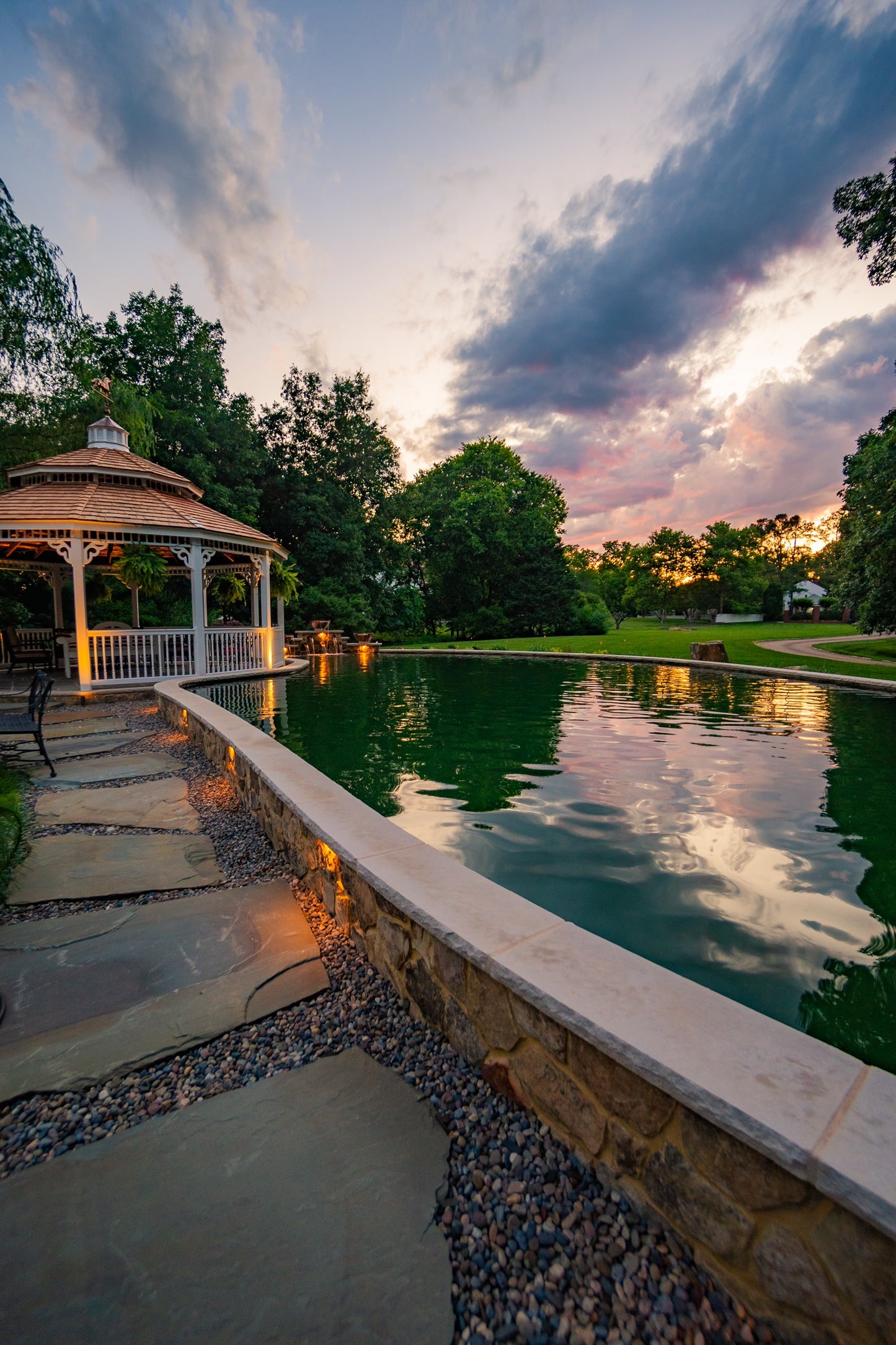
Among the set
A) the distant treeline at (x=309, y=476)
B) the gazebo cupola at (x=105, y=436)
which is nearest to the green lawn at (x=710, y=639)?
the distant treeline at (x=309, y=476)

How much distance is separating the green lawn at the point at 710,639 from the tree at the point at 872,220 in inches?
386

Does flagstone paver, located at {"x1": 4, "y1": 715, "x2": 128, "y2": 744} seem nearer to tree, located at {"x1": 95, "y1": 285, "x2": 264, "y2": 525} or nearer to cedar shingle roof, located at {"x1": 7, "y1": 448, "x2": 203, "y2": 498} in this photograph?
cedar shingle roof, located at {"x1": 7, "y1": 448, "x2": 203, "y2": 498}

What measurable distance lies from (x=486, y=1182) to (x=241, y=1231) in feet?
2.10

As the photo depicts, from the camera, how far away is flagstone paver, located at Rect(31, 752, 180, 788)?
525cm

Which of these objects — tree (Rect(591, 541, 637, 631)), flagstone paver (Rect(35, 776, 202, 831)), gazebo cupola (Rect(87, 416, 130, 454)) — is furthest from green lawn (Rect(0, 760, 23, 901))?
tree (Rect(591, 541, 637, 631))

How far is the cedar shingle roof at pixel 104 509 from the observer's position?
10.4 metres

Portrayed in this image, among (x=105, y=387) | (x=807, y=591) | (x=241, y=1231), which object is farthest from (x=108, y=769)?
(x=807, y=591)

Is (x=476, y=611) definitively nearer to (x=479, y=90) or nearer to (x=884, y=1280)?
(x=479, y=90)

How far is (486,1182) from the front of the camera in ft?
5.00

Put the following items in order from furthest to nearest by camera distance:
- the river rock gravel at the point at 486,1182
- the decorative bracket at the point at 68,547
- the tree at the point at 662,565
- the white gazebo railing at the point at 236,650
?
the tree at the point at 662,565
the white gazebo railing at the point at 236,650
the decorative bracket at the point at 68,547
the river rock gravel at the point at 486,1182

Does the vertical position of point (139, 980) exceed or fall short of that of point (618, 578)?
it falls short

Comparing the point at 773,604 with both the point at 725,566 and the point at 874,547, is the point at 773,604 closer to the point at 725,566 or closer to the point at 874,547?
the point at 725,566

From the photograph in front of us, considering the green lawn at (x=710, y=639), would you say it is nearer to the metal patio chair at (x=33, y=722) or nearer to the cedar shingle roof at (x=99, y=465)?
the cedar shingle roof at (x=99, y=465)

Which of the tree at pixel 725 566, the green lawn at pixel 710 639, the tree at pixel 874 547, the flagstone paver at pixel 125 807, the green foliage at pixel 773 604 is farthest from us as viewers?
the tree at pixel 725 566
